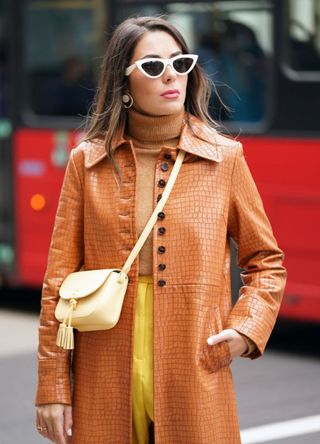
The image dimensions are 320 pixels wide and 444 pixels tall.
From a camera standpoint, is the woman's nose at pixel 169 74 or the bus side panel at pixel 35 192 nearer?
the woman's nose at pixel 169 74

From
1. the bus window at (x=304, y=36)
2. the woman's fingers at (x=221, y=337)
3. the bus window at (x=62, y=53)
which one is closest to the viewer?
the woman's fingers at (x=221, y=337)

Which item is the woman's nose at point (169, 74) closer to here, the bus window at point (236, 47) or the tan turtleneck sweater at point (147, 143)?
the tan turtleneck sweater at point (147, 143)

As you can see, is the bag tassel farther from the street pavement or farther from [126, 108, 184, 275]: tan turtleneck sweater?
the street pavement

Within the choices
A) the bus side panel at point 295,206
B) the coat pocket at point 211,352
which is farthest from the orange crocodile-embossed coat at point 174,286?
the bus side panel at point 295,206

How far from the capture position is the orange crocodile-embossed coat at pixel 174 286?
3262 mm

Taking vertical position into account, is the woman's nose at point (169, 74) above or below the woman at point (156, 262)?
above

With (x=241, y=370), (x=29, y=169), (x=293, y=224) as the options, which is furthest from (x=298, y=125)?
(x=29, y=169)

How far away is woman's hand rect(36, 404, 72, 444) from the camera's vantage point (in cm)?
337

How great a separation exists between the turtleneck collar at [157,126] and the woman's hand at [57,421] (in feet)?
2.46

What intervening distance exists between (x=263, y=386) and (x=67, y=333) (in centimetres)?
453

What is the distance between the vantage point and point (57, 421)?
337 cm

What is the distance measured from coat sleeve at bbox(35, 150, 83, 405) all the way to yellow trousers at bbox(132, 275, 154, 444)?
215 millimetres

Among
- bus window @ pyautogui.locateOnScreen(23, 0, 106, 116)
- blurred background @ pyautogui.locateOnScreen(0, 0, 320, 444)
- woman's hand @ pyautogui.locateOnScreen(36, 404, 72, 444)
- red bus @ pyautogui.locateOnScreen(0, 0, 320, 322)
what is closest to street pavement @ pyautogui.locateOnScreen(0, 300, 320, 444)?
blurred background @ pyautogui.locateOnScreen(0, 0, 320, 444)

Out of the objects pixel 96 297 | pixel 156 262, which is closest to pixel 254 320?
pixel 156 262
